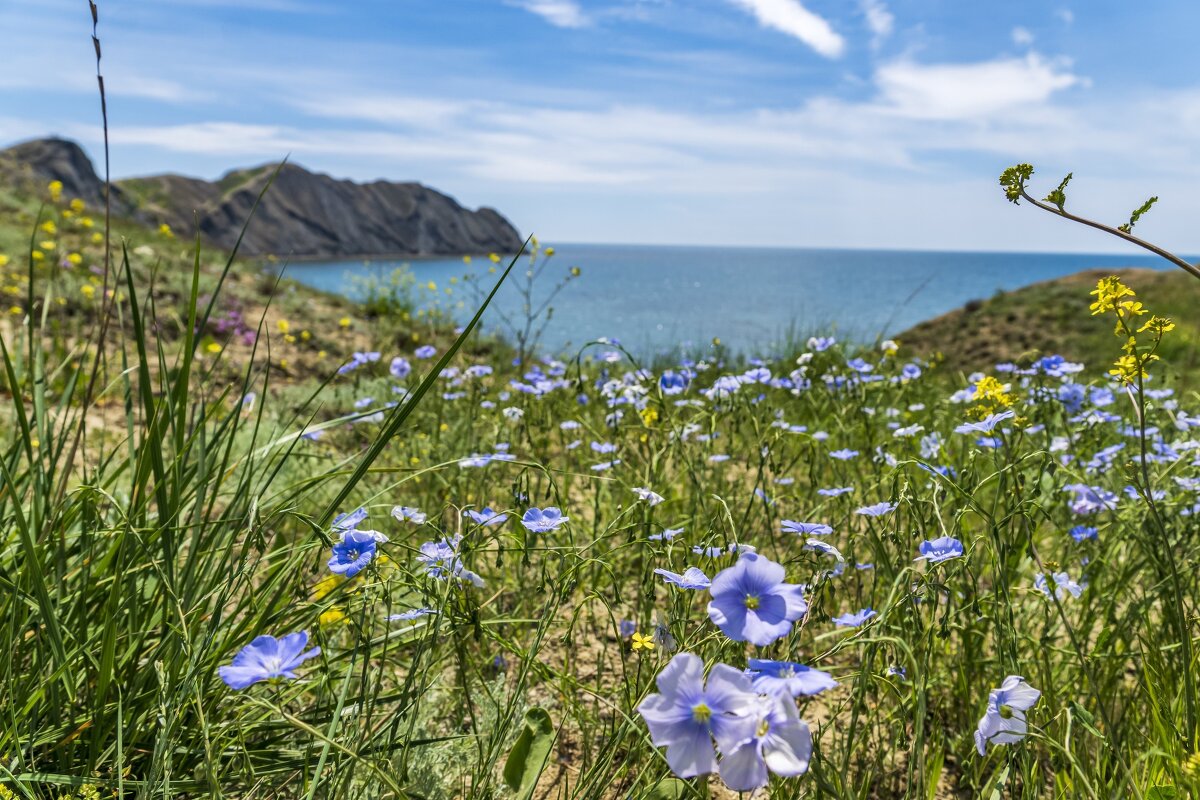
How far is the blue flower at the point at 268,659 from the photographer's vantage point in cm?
97

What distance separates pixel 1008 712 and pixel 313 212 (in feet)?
245

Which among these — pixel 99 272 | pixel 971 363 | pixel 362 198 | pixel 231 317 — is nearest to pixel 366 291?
pixel 99 272

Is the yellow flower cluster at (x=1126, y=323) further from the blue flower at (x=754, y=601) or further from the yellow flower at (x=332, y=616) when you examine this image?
the yellow flower at (x=332, y=616)

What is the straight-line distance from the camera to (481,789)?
1.24 metres

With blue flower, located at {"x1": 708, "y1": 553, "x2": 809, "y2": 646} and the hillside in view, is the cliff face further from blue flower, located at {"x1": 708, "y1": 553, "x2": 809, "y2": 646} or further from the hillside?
blue flower, located at {"x1": 708, "y1": 553, "x2": 809, "y2": 646}

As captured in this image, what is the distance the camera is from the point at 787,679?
2.60 ft

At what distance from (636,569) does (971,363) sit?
8330 mm

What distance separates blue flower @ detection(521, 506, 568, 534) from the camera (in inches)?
50.5

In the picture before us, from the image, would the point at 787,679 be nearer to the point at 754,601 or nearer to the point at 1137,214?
the point at 754,601

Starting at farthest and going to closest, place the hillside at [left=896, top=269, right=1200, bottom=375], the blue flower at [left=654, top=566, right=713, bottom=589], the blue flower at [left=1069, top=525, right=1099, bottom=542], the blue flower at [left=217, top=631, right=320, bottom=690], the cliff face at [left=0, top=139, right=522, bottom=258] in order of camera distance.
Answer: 1. the cliff face at [left=0, top=139, right=522, bottom=258]
2. the hillside at [left=896, top=269, right=1200, bottom=375]
3. the blue flower at [left=1069, top=525, right=1099, bottom=542]
4. the blue flower at [left=654, top=566, right=713, bottom=589]
5. the blue flower at [left=217, top=631, right=320, bottom=690]

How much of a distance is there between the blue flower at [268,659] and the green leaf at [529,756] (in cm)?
37

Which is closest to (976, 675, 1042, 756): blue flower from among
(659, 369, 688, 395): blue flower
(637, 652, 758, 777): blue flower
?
(637, 652, 758, 777): blue flower

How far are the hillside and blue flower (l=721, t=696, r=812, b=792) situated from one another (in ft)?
27.5

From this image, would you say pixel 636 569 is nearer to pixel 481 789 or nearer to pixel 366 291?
pixel 481 789
